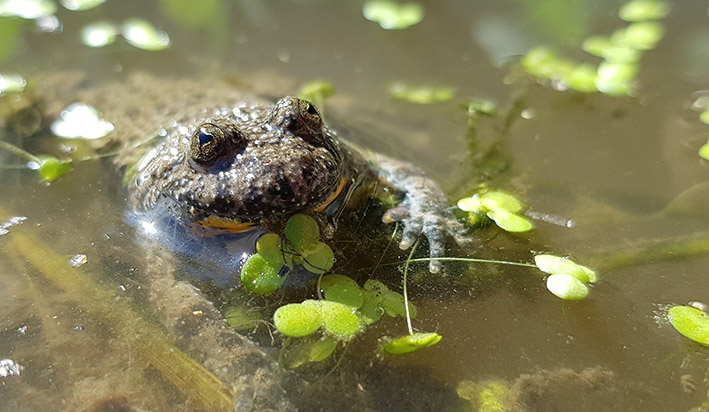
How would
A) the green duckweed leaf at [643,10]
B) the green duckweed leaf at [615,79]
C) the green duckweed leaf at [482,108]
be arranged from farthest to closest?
the green duckweed leaf at [643,10], the green duckweed leaf at [615,79], the green duckweed leaf at [482,108]

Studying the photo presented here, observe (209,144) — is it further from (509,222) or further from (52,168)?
(509,222)

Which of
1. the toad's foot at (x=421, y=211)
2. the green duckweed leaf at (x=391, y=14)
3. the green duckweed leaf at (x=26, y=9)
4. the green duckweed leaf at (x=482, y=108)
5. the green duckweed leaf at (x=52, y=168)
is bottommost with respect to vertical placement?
the green duckweed leaf at (x=52, y=168)

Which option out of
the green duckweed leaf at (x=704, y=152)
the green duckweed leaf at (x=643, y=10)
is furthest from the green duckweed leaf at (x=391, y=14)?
the green duckweed leaf at (x=704, y=152)

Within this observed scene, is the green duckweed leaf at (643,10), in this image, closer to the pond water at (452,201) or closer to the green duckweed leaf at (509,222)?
the pond water at (452,201)

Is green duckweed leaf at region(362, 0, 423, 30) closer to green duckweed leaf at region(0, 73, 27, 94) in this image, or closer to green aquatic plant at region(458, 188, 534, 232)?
green aquatic plant at region(458, 188, 534, 232)

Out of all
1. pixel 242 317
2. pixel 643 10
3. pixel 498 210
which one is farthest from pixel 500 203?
pixel 643 10

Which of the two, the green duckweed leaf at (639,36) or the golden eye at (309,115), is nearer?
the golden eye at (309,115)
